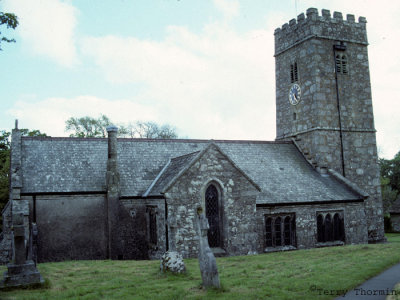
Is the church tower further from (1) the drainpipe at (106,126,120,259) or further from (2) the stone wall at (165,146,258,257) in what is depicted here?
(1) the drainpipe at (106,126,120,259)

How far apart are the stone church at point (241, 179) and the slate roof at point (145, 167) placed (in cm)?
7

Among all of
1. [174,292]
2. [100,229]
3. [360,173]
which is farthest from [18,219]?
[360,173]

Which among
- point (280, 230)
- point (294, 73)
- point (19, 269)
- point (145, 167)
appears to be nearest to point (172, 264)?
point (19, 269)

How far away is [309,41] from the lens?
30016 millimetres

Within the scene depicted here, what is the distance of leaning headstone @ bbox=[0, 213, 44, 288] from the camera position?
1351 cm

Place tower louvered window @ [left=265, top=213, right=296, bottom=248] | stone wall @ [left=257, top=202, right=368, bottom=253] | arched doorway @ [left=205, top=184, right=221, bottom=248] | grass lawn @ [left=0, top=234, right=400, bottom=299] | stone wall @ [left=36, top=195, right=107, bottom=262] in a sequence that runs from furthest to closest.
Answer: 1. tower louvered window @ [left=265, top=213, right=296, bottom=248]
2. stone wall @ [left=257, top=202, right=368, bottom=253]
3. stone wall @ [left=36, top=195, right=107, bottom=262]
4. arched doorway @ [left=205, top=184, right=221, bottom=248]
5. grass lawn @ [left=0, top=234, right=400, bottom=299]

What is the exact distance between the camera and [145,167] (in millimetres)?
25062

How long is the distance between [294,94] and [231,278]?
19730 mm

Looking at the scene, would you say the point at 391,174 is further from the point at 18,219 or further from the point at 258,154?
the point at 18,219

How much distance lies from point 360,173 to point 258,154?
7.82 meters

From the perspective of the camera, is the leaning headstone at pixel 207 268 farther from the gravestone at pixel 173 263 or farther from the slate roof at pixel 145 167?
the slate roof at pixel 145 167

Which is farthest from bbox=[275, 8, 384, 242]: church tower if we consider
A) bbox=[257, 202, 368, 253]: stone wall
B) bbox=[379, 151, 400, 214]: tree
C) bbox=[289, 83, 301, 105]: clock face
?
bbox=[379, 151, 400, 214]: tree

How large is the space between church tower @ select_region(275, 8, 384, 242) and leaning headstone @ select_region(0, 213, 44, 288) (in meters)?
20.1

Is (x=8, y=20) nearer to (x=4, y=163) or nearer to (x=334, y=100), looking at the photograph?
→ (x=334, y=100)
